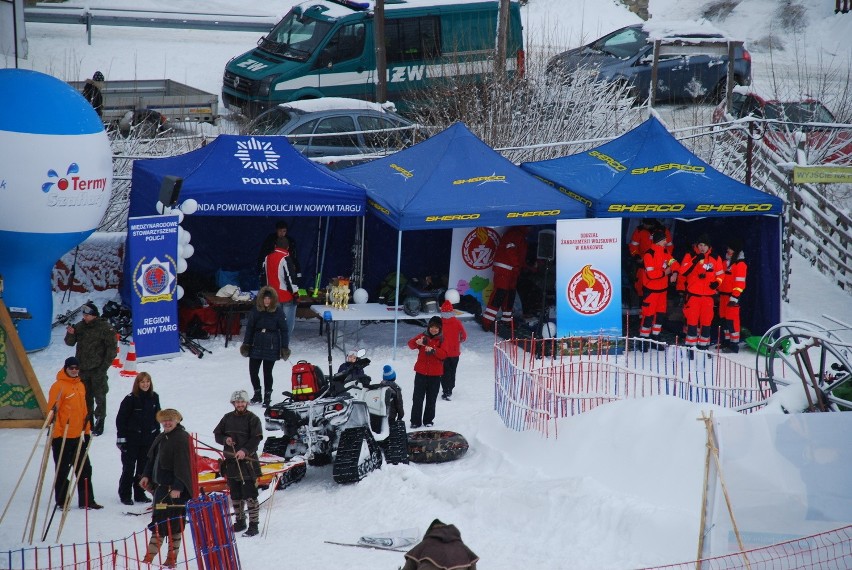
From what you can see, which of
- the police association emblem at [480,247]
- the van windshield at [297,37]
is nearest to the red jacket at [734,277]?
the police association emblem at [480,247]

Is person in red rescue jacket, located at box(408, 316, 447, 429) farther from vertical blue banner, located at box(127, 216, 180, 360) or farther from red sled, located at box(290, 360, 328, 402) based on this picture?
vertical blue banner, located at box(127, 216, 180, 360)

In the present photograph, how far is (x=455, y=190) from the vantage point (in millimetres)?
14320

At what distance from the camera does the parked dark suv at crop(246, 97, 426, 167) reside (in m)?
18.3

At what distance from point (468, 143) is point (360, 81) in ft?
23.7

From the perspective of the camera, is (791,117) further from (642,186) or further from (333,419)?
(333,419)

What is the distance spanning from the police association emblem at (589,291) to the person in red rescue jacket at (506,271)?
42.5 inches

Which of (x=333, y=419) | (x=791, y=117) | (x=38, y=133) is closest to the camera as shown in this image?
(x=333, y=419)

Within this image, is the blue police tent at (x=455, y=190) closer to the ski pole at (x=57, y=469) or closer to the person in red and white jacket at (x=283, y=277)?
the person in red and white jacket at (x=283, y=277)

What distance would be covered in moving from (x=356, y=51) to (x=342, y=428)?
12809 millimetres

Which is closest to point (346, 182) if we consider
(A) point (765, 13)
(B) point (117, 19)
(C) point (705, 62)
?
(C) point (705, 62)

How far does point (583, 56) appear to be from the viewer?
21922 mm

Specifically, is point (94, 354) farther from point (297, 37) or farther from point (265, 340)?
point (297, 37)

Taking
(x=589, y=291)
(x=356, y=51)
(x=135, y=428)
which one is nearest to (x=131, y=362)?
(x=135, y=428)

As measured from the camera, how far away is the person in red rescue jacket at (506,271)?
15.2 meters
